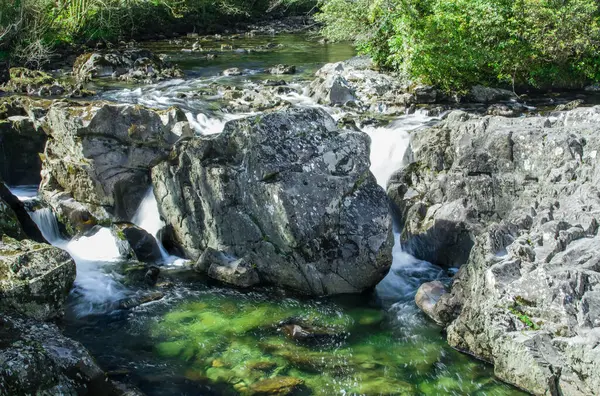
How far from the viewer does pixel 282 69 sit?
25953 millimetres

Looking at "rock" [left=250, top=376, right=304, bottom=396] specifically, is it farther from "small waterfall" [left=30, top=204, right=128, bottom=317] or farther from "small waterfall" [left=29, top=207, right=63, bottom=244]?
"small waterfall" [left=29, top=207, right=63, bottom=244]

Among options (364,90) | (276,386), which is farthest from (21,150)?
(364,90)

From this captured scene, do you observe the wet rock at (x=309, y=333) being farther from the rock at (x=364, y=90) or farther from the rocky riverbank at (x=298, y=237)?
the rock at (x=364, y=90)

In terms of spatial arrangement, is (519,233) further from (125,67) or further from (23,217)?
(125,67)

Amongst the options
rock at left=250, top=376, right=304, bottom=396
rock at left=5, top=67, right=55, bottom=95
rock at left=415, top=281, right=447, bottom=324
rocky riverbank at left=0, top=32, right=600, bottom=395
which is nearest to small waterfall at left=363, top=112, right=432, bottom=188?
rocky riverbank at left=0, top=32, right=600, bottom=395

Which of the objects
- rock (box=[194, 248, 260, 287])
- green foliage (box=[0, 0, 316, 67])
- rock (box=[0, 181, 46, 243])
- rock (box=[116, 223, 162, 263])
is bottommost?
rock (box=[194, 248, 260, 287])

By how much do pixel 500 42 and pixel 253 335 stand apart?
14.4m

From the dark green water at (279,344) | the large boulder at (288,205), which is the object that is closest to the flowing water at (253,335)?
the dark green water at (279,344)

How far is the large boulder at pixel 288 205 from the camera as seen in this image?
34.1ft

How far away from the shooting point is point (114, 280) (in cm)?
1103

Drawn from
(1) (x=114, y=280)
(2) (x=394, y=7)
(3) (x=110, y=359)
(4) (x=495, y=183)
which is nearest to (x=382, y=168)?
(4) (x=495, y=183)

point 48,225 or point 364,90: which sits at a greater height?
point 364,90

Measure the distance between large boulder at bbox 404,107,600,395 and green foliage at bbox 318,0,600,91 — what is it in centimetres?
674

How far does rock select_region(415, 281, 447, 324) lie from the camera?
9675mm
